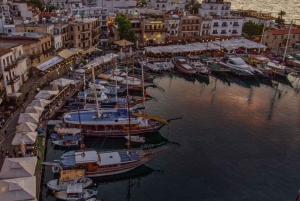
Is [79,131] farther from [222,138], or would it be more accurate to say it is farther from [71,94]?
[222,138]

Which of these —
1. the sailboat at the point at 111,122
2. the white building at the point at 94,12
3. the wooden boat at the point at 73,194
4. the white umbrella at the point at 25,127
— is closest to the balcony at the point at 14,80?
the sailboat at the point at 111,122

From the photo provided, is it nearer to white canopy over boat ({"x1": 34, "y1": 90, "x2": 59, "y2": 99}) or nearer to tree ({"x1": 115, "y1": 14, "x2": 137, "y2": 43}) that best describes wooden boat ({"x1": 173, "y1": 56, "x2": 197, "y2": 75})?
tree ({"x1": 115, "y1": 14, "x2": 137, "y2": 43})

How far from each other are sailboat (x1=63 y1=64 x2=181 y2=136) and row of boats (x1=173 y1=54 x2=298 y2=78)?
3748 cm

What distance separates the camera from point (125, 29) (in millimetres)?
104750

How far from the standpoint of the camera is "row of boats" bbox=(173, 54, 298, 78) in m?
92.2

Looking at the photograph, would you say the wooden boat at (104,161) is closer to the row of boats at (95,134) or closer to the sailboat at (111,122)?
the row of boats at (95,134)

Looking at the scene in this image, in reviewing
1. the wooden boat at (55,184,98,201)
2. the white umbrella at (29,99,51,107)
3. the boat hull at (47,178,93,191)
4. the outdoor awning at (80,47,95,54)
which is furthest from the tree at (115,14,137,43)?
the wooden boat at (55,184,98,201)

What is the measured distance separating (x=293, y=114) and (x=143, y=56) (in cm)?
5089

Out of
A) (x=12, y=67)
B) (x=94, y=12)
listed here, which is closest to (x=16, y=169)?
(x=12, y=67)

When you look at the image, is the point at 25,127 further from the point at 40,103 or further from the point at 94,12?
the point at 94,12

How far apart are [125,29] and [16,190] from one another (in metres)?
78.6

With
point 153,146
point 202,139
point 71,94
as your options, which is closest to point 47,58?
point 71,94

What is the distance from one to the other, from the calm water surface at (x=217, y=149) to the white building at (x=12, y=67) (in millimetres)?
17650

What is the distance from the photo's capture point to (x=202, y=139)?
56.9 m
